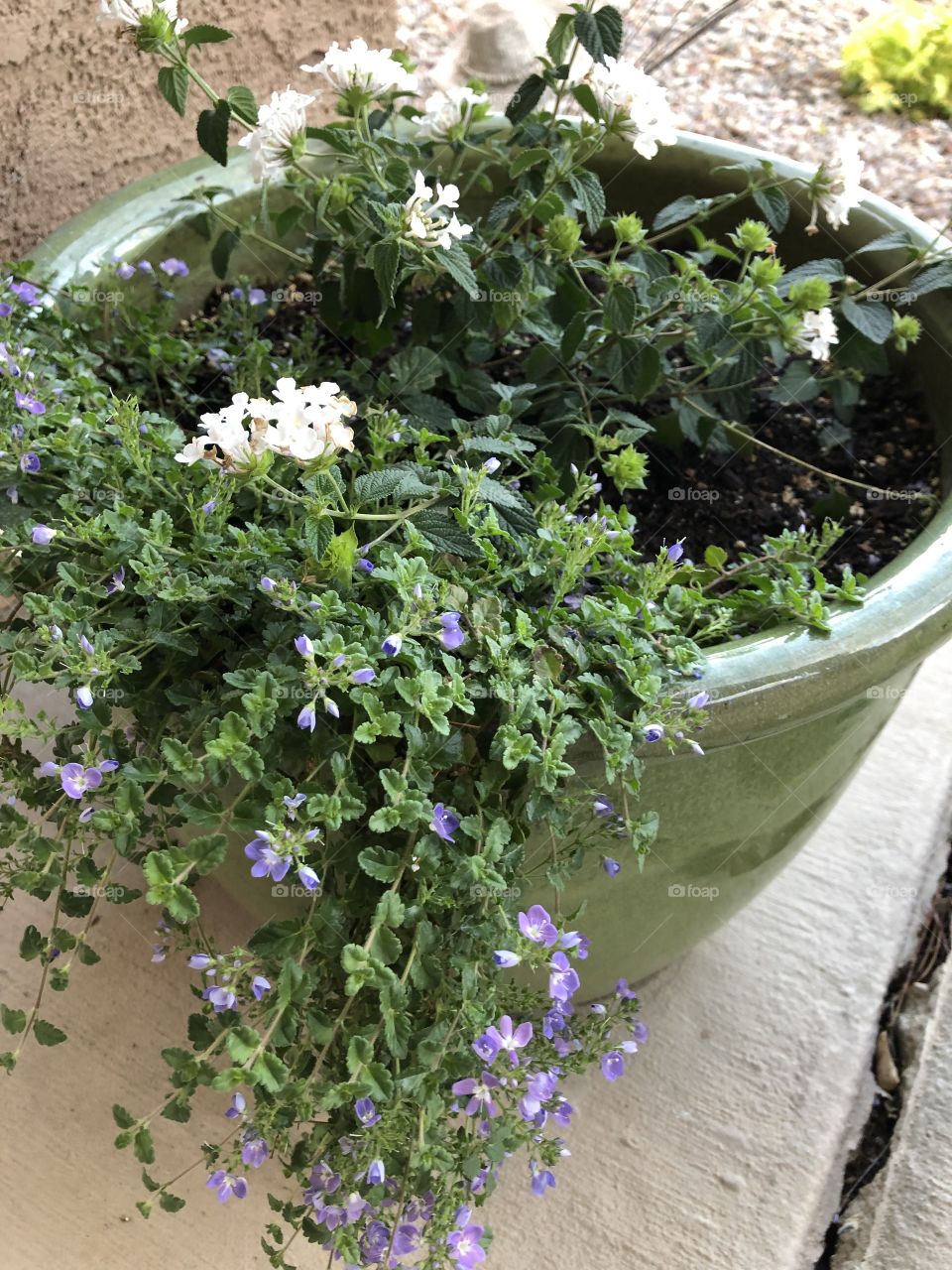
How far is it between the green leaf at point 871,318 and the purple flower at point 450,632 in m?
0.63

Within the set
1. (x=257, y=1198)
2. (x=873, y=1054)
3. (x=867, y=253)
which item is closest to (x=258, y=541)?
(x=257, y=1198)

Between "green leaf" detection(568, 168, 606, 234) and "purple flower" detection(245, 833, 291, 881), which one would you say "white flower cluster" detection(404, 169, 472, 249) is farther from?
"purple flower" detection(245, 833, 291, 881)

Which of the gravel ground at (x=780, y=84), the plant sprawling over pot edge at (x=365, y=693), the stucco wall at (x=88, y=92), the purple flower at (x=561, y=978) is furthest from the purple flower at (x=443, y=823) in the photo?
the gravel ground at (x=780, y=84)

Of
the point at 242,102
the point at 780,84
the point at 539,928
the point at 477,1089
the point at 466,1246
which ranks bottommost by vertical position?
the point at 466,1246

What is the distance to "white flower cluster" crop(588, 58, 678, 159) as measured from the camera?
1.03 metres

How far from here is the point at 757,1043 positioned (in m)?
1.38

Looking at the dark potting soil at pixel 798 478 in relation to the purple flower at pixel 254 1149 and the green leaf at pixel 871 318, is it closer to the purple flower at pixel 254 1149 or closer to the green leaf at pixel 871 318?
the green leaf at pixel 871 318

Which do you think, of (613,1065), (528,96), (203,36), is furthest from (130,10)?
(613,1065)

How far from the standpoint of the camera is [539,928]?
824 mm

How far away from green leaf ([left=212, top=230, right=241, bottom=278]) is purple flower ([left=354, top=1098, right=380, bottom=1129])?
92 centimetres

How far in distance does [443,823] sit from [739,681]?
26cm

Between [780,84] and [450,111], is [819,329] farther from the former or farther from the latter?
[780,84]

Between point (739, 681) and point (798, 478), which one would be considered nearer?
point (739, 681)

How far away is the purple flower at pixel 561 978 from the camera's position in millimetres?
801
